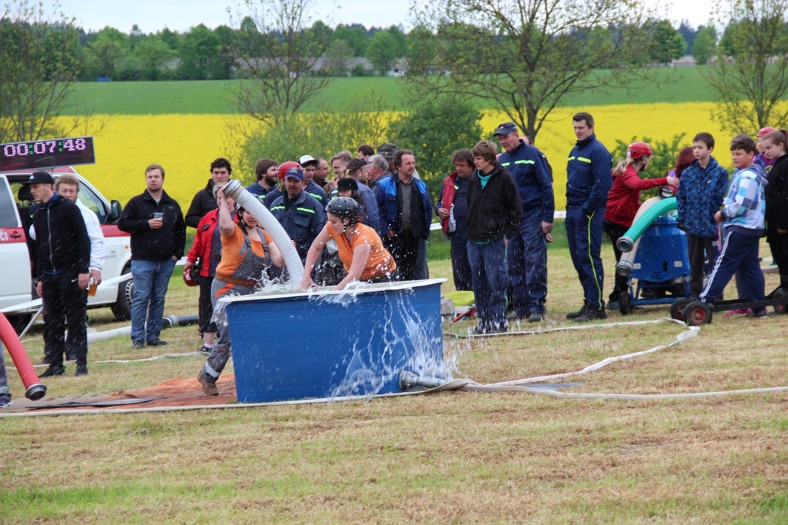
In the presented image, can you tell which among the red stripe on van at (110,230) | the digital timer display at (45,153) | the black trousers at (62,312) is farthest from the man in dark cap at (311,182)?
the red stripe on van at (110,230)

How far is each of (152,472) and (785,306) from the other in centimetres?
783

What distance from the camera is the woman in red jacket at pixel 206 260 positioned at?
12406 millimetres

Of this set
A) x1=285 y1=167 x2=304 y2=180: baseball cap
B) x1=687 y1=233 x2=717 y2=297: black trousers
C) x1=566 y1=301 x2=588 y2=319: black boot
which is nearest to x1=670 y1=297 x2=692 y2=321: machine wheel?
x1=687 y1=233 x2=717 y2=297: black trousers

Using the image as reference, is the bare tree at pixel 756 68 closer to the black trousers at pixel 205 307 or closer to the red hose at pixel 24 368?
the black trousers at pixel 205 307

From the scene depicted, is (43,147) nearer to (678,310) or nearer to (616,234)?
(616,234)

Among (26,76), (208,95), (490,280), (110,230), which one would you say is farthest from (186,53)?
(490,280)

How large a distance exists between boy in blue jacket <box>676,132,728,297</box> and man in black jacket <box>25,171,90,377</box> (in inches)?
250

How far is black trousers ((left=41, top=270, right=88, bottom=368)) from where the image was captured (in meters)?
11.3

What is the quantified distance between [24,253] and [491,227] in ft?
21.9

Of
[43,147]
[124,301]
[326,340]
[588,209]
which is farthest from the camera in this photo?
[124,301]

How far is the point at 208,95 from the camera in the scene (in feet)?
193

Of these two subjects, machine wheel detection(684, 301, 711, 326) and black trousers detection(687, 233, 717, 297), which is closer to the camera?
machine wheel detection(684, 301, 711, 326)

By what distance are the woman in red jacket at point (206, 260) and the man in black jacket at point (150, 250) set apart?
2.76 ft

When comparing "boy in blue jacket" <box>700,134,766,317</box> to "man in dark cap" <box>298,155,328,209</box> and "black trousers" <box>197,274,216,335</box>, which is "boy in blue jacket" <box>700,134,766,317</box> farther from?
"black trousers" <box>197,274,216,335</box>
